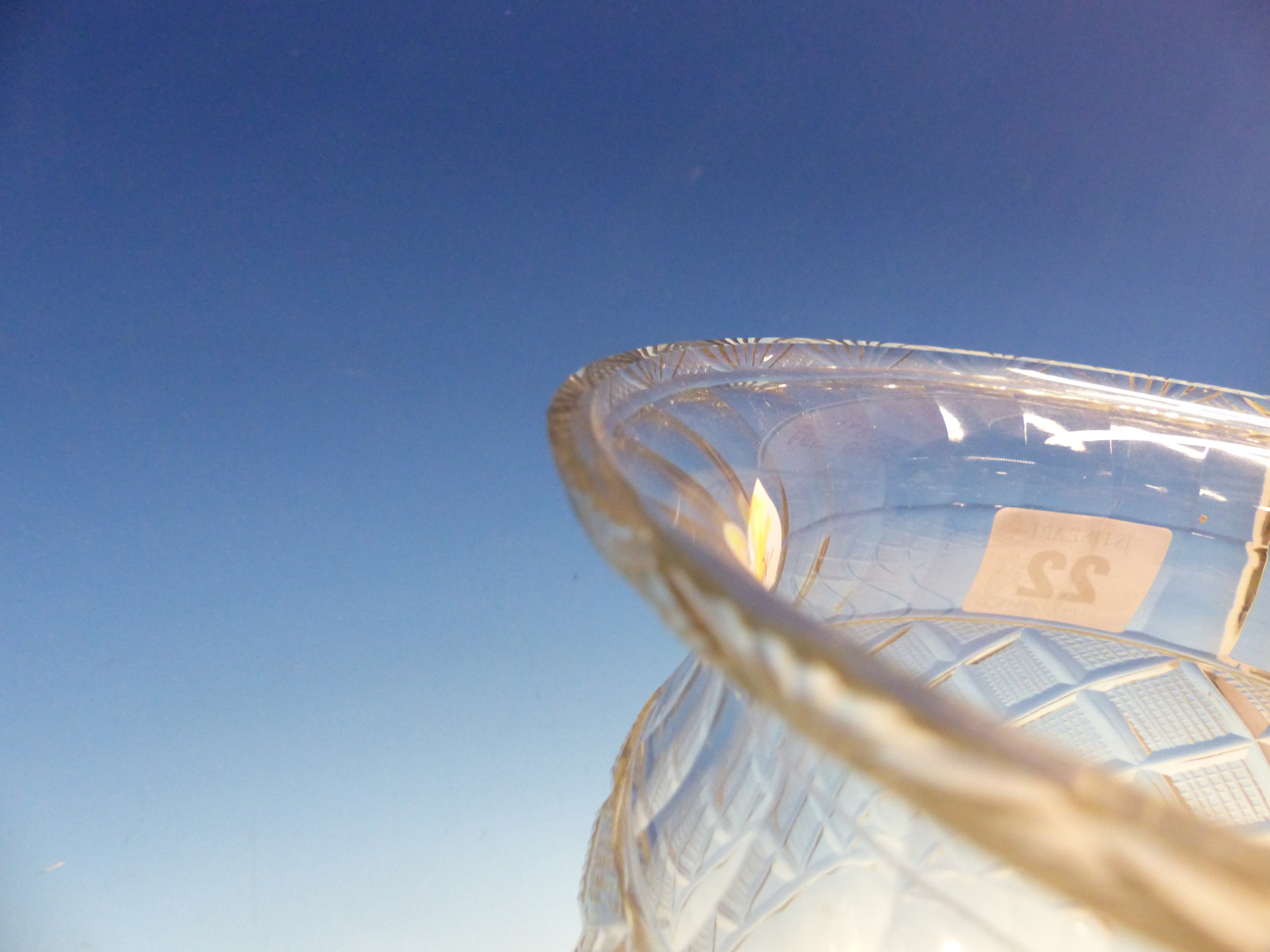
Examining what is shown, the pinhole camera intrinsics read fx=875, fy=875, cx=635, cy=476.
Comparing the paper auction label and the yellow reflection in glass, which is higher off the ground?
the paper auction label

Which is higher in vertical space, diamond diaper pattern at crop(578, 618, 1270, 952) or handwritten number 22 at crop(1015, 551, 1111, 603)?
handwritten number 22 at crop(1015, 551, 1111, 603)

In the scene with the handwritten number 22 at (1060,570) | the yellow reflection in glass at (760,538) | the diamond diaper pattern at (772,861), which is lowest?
the diamond diaper pattern at (772,861)

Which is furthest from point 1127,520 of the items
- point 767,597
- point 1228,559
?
point 767,597

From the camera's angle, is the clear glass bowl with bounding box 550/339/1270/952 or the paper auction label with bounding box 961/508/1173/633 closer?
the clear glass bowl with bounding box 550/339/1270/952

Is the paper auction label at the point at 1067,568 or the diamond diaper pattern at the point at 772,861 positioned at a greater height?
the paper auction label at the point at 1067,568

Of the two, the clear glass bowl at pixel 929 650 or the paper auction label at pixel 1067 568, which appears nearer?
the clear glass bowl at pixel 929 650

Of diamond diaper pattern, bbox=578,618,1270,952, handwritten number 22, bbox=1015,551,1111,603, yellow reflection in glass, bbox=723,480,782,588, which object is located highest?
handwritten number 22, bbox=1015,551,1111,603

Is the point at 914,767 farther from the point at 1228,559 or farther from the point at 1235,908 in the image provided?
the point at 1228,559
